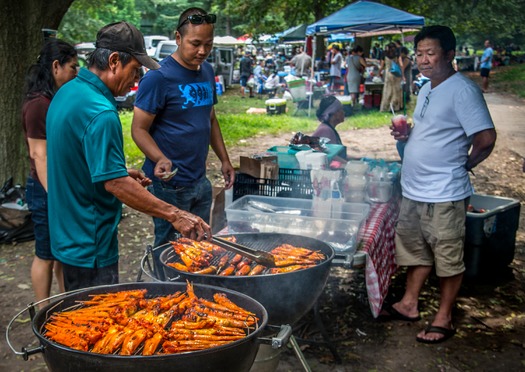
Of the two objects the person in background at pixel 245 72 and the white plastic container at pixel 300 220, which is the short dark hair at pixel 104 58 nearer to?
the white plastic container at pixel 300 220

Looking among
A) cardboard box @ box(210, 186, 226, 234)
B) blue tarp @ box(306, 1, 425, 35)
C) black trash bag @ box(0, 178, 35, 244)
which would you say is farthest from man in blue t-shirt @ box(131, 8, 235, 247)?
blue tarp @ box(306, 1, 425, 35)

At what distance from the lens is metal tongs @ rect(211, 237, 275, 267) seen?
3.01m

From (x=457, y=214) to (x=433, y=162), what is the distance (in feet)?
1.52

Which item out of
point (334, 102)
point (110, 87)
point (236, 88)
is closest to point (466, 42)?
point (236, 88)

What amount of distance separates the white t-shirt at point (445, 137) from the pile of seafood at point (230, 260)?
4.27 ft

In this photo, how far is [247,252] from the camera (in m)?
3.08

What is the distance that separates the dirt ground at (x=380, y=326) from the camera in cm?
418

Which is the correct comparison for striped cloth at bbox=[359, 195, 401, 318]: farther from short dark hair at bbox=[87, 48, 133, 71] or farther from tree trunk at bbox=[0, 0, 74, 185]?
tree trunk at bbox=[0, 0, 74, 185]

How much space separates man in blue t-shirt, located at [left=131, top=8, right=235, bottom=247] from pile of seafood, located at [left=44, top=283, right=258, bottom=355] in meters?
1.30

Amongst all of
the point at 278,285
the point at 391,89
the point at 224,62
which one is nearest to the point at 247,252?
the point at 278,285

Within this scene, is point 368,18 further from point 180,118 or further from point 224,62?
point 224,62

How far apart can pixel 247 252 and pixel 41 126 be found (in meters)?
2.20

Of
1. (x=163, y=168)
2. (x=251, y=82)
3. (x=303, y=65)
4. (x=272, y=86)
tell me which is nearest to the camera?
(x=163, y=168)

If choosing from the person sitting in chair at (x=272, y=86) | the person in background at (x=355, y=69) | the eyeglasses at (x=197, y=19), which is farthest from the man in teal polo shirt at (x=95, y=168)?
the person sitting in chair at (x=272, y=86)
